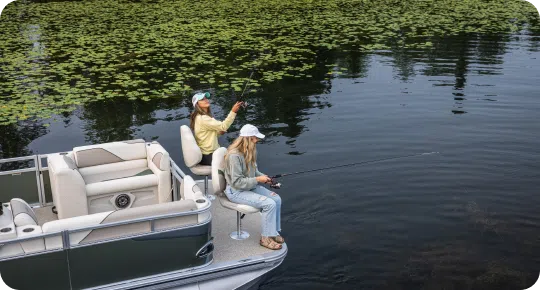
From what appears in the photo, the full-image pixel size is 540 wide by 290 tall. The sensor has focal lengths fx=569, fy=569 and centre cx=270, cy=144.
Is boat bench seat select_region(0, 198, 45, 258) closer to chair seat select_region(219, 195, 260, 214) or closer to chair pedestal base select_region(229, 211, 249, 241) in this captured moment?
chair seat select_region(219, 195, 260, 214)

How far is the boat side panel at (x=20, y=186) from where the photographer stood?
24.2 ft

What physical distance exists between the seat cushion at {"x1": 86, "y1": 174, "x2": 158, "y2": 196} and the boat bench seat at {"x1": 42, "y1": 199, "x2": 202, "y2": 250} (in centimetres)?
100

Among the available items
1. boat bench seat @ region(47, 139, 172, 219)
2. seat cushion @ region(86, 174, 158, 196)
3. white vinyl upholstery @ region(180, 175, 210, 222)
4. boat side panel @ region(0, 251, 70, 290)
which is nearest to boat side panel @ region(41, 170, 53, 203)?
boat bench seat @ region(47, 139, 172, 219)

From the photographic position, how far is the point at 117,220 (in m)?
5.82

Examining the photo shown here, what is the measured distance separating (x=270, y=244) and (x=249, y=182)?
793 millimetres

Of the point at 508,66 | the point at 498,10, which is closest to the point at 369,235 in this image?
the point at 508,66

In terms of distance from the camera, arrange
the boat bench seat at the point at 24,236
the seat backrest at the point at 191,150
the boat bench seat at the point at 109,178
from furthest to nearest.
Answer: the seat backrest at the point at 191,150, the boat bench seat at the point at 109,178, the boat bench seat at the point at 24,236

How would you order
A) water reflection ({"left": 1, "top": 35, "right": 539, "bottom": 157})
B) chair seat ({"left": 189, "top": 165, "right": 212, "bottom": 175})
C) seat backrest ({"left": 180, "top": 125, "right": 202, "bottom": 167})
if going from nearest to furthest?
seat backrest ({"left": 180, "top": 125, "right": 202, "bottom": 167}) < chair seat ({"left": 189, "top": 165, "right": 212, "bottom": 175}) < water reflection ({"left": 1, "top": 35, "right": 539, "bottom": 157})

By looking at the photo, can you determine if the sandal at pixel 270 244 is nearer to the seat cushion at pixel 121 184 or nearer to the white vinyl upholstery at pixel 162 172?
the white vinyl upholstery at pixel 162 172

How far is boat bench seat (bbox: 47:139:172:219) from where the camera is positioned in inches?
259

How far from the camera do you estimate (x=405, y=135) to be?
1171 centimetres

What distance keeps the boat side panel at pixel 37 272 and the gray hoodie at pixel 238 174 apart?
201 centimetres

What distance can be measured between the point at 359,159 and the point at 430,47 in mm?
10733

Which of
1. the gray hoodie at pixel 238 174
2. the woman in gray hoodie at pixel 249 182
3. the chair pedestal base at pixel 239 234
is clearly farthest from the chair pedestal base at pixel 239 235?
the gray hoodie at pixel 238 174
